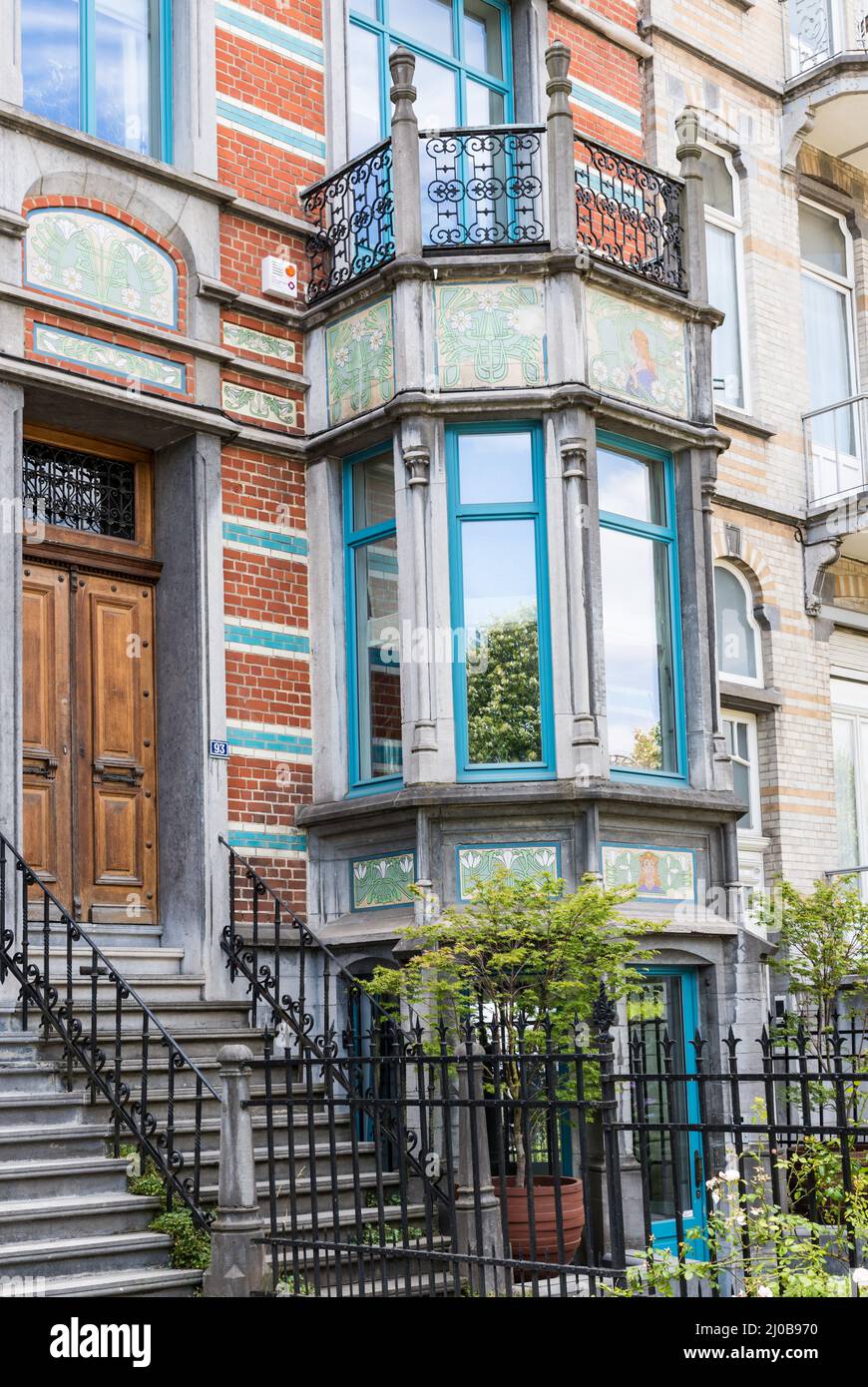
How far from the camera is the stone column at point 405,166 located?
10.7 metres

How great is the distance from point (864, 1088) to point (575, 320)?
5525 millimetres

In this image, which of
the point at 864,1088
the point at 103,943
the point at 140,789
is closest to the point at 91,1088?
the point at 103,943

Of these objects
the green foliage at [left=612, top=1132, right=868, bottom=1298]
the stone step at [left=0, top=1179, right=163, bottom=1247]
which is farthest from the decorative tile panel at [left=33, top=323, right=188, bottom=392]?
the green foliage at [left=612, top=1132, right=868, bottom=1298]

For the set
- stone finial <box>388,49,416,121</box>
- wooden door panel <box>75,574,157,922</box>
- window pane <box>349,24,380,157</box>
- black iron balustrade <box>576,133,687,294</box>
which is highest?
window pane <box>349,24,380,157</box>

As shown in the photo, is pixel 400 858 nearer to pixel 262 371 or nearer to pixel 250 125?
pixel 262 371

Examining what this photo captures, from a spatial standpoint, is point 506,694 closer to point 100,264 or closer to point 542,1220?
point 542,1220

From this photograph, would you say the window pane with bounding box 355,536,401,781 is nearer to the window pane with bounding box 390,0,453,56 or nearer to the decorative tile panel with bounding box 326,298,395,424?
the decorative tile panel with bounding box 326,298,395,424

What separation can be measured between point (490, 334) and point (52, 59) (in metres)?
3.15

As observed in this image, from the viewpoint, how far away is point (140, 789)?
10.4 m

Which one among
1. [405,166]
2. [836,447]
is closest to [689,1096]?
[405,166]

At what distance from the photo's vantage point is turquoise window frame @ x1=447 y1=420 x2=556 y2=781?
10328 mm

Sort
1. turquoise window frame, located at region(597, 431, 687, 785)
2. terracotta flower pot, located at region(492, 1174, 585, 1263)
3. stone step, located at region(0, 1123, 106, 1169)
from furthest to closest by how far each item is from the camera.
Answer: turquoise window frame, located at region(597, 431, 687, 785) → terracotta flower pot, located at region(492, 1174, 585, 1263) → stone step, located at region(0, 1123, 106, 1169)

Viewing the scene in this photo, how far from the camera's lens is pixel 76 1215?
7.34 meters

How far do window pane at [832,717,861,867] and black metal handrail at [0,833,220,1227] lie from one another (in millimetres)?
8070
